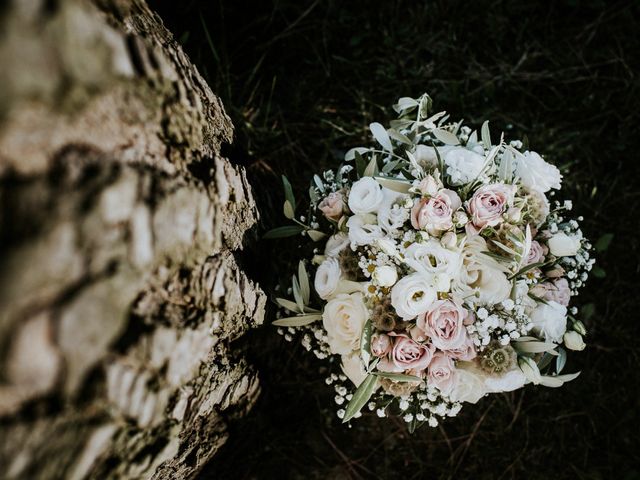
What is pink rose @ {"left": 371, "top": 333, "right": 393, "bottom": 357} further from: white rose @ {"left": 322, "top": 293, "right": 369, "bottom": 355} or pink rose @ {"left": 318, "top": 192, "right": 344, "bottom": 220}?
pink rose @ {"left": 318, "top": 192, "right": 344, "bottom": 220}

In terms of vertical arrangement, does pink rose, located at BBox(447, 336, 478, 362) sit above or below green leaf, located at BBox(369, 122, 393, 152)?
below

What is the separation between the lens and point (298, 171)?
2.20 m

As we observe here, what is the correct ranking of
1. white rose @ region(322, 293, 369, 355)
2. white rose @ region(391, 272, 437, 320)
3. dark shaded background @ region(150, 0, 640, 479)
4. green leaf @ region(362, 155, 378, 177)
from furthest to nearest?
dark shaded background @ region(150, 0, 640, 479) → green leaf @ region(362, 155, 378, 177) → white rose @ region(322, 293, 369, 355) → white rose @ region(391, 272, 437, 320)

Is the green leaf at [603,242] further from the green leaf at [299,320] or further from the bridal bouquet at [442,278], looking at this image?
the green leaf at [299,320]

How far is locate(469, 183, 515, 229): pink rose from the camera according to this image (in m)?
1.29

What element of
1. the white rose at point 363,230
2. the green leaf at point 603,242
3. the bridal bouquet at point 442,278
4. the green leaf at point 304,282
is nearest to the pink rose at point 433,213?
the bridal bouquet at point 442,278

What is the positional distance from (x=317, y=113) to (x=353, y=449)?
151 cm

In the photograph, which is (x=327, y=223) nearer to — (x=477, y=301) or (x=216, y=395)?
(x=477, y=301)

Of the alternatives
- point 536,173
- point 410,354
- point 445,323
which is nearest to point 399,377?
point 410,354

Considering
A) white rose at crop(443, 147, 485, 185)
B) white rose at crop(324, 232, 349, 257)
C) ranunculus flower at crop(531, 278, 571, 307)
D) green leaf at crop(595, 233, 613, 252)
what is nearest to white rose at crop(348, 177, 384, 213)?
white rose at crop(324, 232, 349, 257)

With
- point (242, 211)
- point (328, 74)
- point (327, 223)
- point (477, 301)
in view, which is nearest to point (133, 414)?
point (242, 211)

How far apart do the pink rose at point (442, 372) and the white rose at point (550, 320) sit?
0.29 m

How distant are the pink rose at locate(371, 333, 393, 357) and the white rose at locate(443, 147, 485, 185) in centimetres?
48

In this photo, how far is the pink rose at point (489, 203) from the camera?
1.29 m
